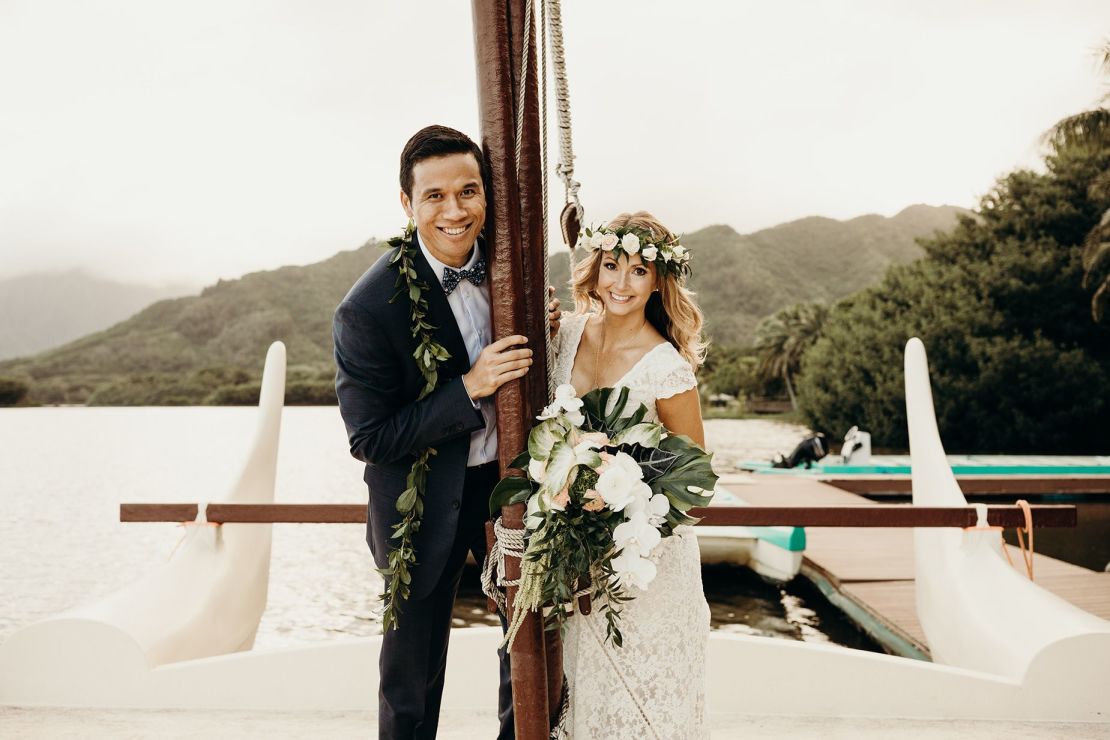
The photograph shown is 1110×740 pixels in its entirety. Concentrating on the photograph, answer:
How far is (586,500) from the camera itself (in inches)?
61.2

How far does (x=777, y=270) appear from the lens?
3696 inches

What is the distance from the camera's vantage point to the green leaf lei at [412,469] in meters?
1.76

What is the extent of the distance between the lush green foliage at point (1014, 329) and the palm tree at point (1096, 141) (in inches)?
71.0

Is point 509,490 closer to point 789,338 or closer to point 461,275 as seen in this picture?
point 461,275

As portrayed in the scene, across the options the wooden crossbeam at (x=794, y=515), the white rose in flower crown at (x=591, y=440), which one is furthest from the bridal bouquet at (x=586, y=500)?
the wooden crossbeam at (x=794, y=515)

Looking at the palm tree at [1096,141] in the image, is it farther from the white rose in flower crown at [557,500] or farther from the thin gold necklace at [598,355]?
the white rose in flower crown at [557,500]

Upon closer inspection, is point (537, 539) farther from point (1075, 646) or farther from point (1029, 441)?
point (1029, 441)

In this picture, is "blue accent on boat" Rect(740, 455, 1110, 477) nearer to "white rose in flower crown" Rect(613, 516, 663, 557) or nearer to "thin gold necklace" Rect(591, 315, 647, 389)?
"thin gold necklace" Rect(591, 315, 647, 389)

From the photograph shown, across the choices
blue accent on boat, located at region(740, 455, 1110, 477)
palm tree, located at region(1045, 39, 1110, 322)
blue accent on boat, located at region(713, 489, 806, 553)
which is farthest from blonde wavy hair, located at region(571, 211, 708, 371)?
palm tree, located at region(1045, 39, 1110, 322)

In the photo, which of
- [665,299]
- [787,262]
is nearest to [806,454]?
[665,299]

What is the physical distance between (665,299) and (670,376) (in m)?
0.30

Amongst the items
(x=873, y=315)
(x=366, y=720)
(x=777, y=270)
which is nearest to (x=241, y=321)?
(x=777, y=270)

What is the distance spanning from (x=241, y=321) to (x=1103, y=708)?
8641 centimetres

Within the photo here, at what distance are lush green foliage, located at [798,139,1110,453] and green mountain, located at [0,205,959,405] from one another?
148 ft
